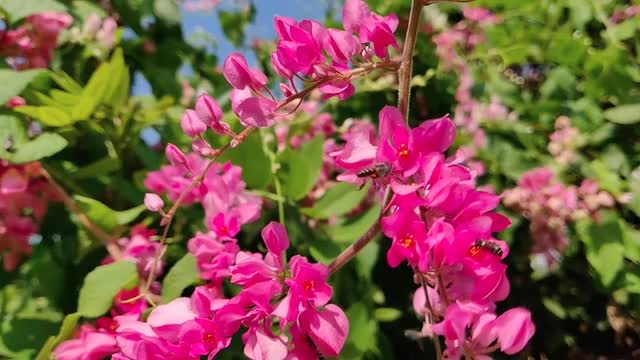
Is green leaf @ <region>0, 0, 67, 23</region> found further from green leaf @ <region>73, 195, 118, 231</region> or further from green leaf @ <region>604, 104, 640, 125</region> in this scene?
green leaf @ <region>604, 104, 640, 125</region>

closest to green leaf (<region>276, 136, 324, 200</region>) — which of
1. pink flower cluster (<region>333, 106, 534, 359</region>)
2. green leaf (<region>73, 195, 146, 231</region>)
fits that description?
green leaf (<region>73, 195, 146, 231</region>)

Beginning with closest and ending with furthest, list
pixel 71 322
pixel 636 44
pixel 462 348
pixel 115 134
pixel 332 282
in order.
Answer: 1. pixel 462 348
2. pixel 71 322
3. pixel 332 282
4. pixel 115 134
5. pixel 636 44

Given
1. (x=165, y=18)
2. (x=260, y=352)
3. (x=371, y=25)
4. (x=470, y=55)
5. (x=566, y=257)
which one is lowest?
(x=566, y=257)

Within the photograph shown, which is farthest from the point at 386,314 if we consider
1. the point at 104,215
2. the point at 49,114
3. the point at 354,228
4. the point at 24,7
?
the point at 24,7

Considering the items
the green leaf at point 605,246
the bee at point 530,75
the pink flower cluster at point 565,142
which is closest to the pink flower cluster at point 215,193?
the green leaf at point 605,246

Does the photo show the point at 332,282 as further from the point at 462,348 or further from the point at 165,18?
the point at 165,18

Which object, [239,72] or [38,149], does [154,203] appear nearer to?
[239,72]

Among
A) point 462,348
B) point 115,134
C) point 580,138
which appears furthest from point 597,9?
point 462,348

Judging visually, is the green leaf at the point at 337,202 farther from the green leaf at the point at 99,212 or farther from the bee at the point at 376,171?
the bee at the point at 376,171
